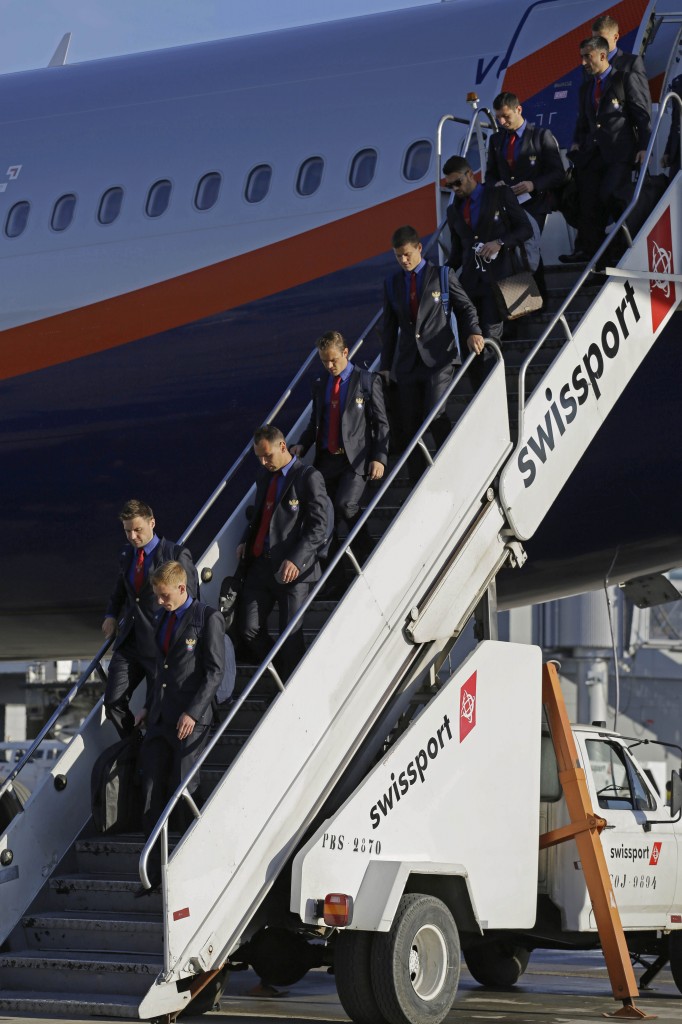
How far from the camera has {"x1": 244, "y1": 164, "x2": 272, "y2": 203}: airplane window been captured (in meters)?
11.2

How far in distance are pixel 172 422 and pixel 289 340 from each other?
1.06 metres

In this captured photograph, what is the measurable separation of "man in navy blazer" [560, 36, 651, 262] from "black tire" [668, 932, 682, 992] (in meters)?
4.76

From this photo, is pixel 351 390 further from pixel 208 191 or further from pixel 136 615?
pixel 208 191

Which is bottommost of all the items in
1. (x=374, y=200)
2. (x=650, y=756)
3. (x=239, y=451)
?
(x=239, y=451)

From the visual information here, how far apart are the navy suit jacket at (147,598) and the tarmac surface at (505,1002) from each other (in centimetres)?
203

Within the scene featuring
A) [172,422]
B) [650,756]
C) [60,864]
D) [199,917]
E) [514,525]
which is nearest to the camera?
[199,917]

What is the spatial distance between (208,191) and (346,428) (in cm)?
338

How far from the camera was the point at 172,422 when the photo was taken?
11219 millimetres

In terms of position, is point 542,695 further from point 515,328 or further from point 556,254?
point 556,254

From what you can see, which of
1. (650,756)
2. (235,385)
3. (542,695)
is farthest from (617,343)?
(650,756)

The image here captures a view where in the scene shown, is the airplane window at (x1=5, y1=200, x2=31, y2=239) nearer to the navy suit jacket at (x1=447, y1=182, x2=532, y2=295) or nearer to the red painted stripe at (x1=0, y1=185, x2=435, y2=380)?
the red painted stripe at (x1=0, y1=185, x2=435, y2=380)

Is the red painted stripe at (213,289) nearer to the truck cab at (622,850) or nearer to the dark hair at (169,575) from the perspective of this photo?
the dark hair at (169,575)

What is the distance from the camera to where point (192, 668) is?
807 centimetres

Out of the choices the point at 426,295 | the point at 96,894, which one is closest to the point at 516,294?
the point at 426,295
